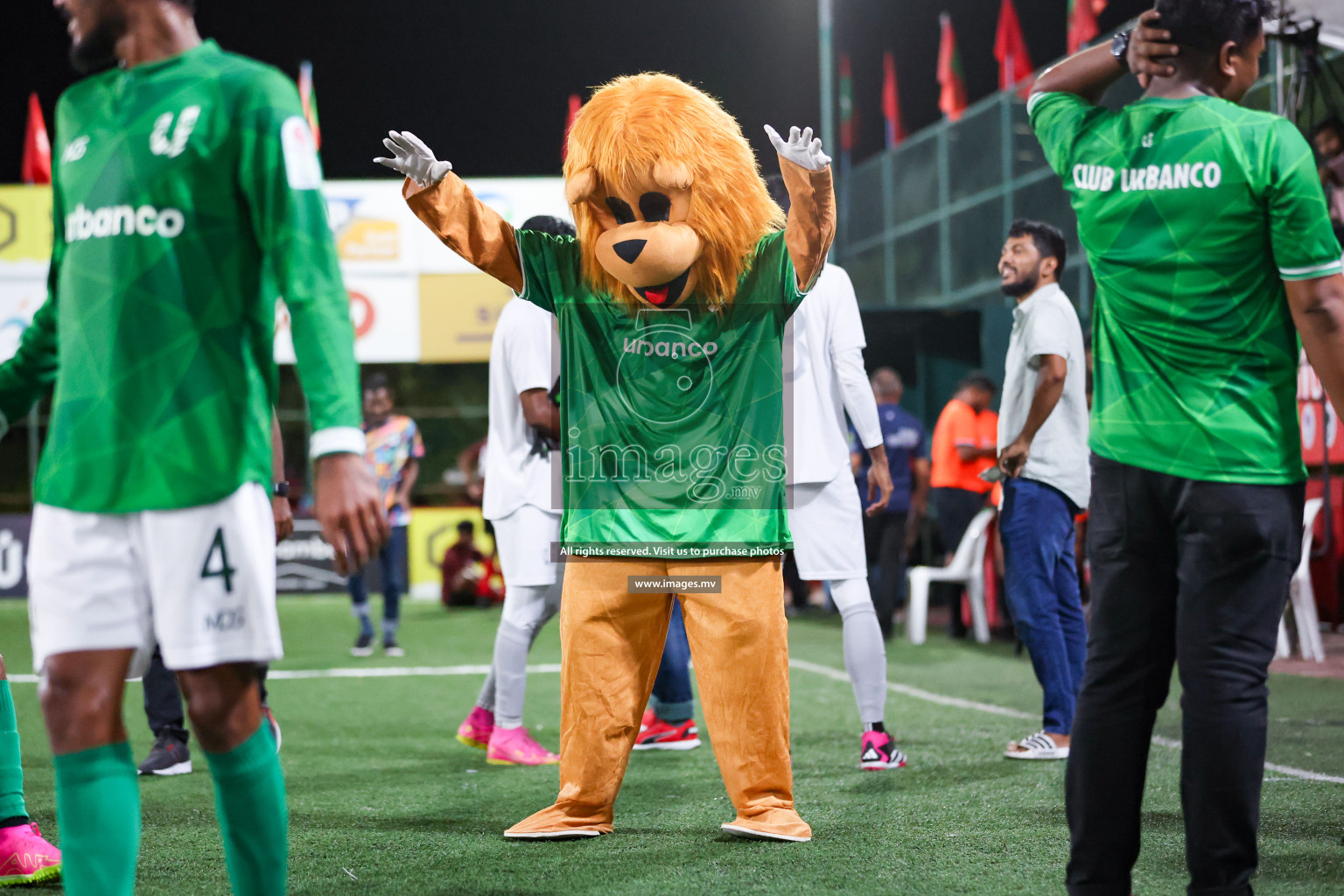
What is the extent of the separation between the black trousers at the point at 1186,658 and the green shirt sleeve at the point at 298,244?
4.88 ft

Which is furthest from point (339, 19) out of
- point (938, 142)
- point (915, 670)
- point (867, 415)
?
point (867, 415)

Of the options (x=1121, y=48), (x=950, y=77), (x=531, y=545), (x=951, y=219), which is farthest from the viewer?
(x=950, y=77)

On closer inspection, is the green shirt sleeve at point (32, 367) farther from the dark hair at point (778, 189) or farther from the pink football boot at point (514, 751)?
the pink football boot at point (514, 751)

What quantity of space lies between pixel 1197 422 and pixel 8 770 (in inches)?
112

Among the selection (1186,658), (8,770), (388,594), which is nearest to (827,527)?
(1186,658)

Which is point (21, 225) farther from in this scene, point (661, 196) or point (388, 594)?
point (661, 196)

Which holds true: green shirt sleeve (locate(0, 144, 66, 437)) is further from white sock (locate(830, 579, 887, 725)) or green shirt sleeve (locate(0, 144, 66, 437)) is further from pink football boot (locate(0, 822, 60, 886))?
white sock (locate(830, 579, 887, 725))

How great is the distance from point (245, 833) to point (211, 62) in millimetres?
1362

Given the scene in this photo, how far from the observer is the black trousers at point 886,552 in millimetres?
9531

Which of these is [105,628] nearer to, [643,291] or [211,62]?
[211,62]

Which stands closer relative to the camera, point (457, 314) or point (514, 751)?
point (514, 751)

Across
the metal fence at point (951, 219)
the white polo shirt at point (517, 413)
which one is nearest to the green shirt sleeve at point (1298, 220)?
the white polo shirt at point (517, 413)

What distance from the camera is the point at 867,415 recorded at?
16.4ft

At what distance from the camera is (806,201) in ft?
11.0
